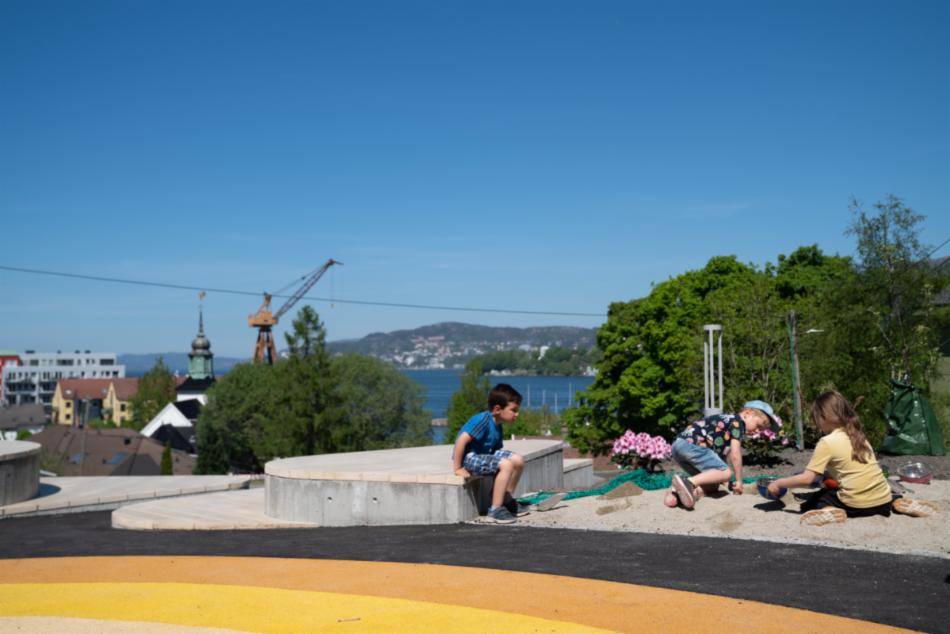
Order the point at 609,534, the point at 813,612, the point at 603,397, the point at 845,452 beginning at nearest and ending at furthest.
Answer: the point at 813,612 → the point at 845,452 → the point at 609,534 → the point at 603,397

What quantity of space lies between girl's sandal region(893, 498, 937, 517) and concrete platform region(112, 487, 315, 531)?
7041 millimetres

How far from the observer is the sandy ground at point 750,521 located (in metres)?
8.40

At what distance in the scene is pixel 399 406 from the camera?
7475 cm

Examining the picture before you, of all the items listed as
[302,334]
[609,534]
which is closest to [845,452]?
[609,534]

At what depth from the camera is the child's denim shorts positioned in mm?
10453

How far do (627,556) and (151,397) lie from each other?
166 m

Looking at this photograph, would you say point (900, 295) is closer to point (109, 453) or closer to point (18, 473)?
point (18, 473)

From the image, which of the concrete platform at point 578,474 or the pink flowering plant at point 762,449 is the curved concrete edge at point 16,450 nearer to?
the concrete platform at point 578,474

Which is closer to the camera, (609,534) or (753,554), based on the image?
(753,554)

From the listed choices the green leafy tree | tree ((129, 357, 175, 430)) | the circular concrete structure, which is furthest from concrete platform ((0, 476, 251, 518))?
tree ((129, 357, 175, 430))

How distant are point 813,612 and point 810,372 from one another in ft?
69.5

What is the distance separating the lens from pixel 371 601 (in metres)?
6.99

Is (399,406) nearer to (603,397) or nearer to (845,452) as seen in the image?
(603,397)

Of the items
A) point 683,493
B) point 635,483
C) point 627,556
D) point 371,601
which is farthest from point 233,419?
point 371,601
